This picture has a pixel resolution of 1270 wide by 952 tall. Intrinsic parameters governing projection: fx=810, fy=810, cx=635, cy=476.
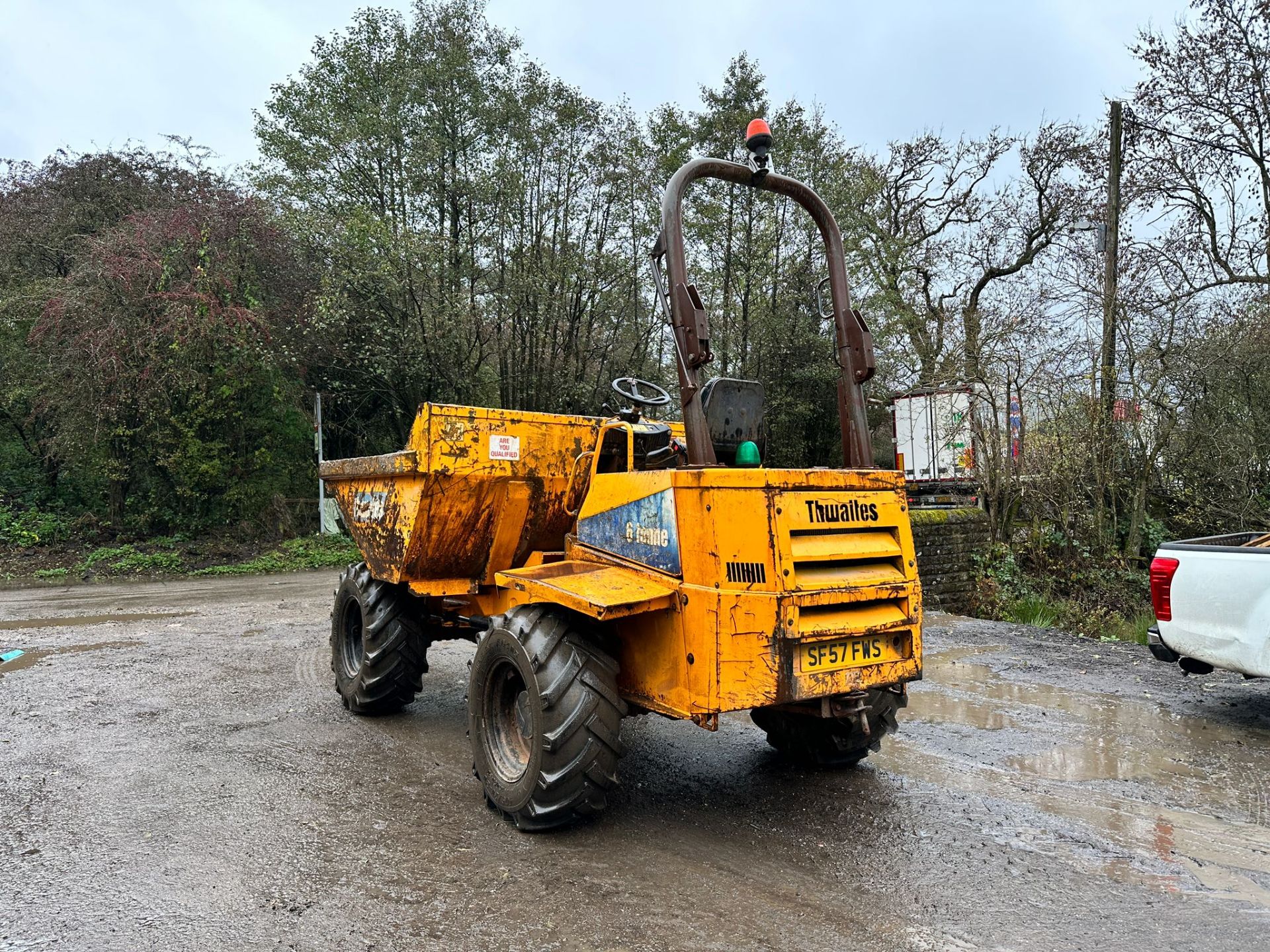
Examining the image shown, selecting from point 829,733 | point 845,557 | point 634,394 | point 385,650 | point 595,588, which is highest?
point 634,394

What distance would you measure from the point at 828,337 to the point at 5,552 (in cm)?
1671

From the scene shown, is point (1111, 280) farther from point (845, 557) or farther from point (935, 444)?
point (845, 557)

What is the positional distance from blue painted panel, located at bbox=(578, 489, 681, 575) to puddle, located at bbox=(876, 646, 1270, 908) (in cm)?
214

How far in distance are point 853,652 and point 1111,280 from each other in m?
10.7

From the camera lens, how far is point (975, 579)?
11.2m

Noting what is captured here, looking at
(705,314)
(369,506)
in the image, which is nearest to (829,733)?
(705,314)

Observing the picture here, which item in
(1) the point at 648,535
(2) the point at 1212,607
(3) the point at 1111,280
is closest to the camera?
(1) the point at 648,535

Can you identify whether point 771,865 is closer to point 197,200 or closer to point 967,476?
point 967,476

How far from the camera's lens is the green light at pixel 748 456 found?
12.7 feet

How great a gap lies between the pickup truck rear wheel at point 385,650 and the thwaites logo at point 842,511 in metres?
3.28

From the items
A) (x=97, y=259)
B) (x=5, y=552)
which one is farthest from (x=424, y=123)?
(x=5, y=552)

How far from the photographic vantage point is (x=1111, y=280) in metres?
11.8

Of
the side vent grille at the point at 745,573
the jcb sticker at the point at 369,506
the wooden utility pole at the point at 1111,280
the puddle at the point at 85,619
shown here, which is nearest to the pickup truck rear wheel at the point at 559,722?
the side vent grille at the point at 745,573

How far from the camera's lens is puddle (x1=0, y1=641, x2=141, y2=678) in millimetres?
7590
